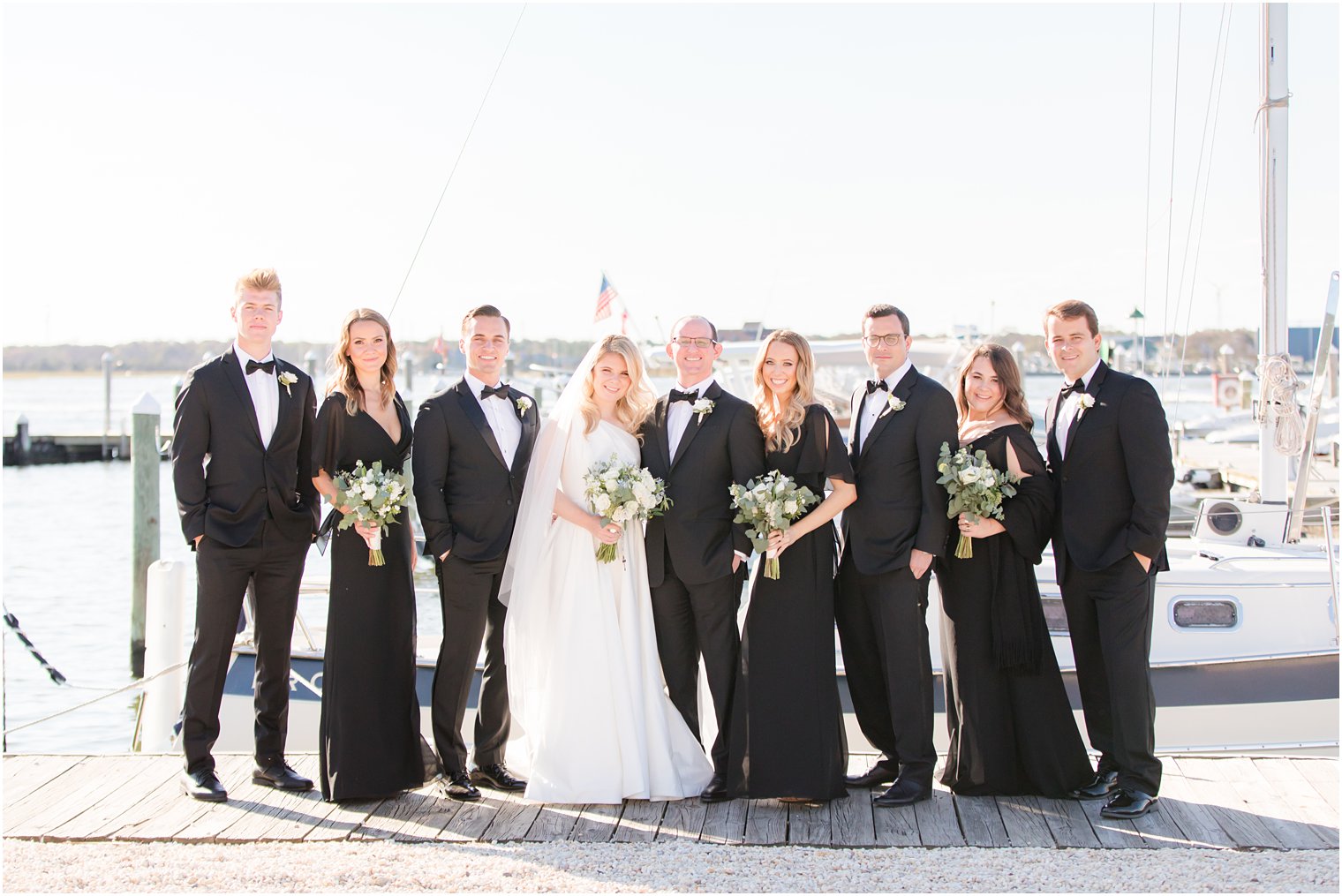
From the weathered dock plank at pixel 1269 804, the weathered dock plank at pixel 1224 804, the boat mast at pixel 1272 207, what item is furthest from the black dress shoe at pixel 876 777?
the boat mast at pixel 1272 207

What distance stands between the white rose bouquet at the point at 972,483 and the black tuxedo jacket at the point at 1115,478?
32 centimetres

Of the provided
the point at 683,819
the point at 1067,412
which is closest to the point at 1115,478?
the point at 1067,412

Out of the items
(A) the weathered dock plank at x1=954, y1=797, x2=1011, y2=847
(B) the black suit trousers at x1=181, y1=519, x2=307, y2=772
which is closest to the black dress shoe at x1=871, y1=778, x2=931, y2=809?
(A) the weathered dock plank at x1=954, y1=797, x2=1011, y2=847

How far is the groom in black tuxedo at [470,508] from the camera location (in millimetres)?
5680

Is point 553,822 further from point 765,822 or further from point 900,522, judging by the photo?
point 900,522

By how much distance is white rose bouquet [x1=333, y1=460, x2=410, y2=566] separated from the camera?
5340 millimetres

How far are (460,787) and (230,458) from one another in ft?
6.31

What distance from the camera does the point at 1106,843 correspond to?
5.12m

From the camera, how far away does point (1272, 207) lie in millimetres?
9492

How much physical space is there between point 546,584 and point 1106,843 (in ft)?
9.17

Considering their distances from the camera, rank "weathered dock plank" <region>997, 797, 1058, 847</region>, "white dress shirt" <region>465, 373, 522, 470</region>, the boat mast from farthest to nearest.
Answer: the boat mast < "white dress shirt" <region>465, 373, 522, 470</region> < "weathered dock plank" <region>997, 797, 1058, 847</region>

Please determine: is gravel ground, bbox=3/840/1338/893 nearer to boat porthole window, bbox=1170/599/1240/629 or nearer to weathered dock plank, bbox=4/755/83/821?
weathered dock plank, bbox=4/755/83/821

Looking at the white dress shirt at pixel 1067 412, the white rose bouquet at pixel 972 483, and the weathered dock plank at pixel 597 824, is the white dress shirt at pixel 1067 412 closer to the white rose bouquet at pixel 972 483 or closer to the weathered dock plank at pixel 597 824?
the white rose bouquet at pixel 972 483

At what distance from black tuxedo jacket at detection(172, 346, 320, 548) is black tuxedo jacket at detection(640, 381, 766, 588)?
1.78 m
